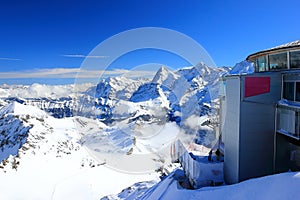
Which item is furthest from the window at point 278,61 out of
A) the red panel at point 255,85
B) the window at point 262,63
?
the red panel at point 255,85

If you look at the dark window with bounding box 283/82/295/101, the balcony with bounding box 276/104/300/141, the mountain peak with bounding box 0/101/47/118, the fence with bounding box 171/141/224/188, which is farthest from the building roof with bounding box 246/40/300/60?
the mountain peak with bounding box 0/101/47/118

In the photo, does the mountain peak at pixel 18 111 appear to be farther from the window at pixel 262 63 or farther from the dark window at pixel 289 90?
the dark window at pixel 289 90

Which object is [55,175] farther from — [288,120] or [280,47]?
[280,47]

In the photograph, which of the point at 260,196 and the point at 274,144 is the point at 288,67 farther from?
the point at 260,196

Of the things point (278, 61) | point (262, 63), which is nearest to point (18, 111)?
point (262, 63)

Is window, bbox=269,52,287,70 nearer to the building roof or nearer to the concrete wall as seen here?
the building roof

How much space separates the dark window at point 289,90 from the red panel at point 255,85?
56 cm

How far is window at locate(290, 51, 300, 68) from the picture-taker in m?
7.05

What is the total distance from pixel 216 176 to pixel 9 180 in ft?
52.0

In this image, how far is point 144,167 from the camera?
80.9ft

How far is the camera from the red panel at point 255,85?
7.11 m

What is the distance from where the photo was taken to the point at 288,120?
6766 millimetres

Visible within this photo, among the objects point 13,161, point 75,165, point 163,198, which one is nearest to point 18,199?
point 13,161

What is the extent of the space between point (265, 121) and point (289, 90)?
114 centimetres
